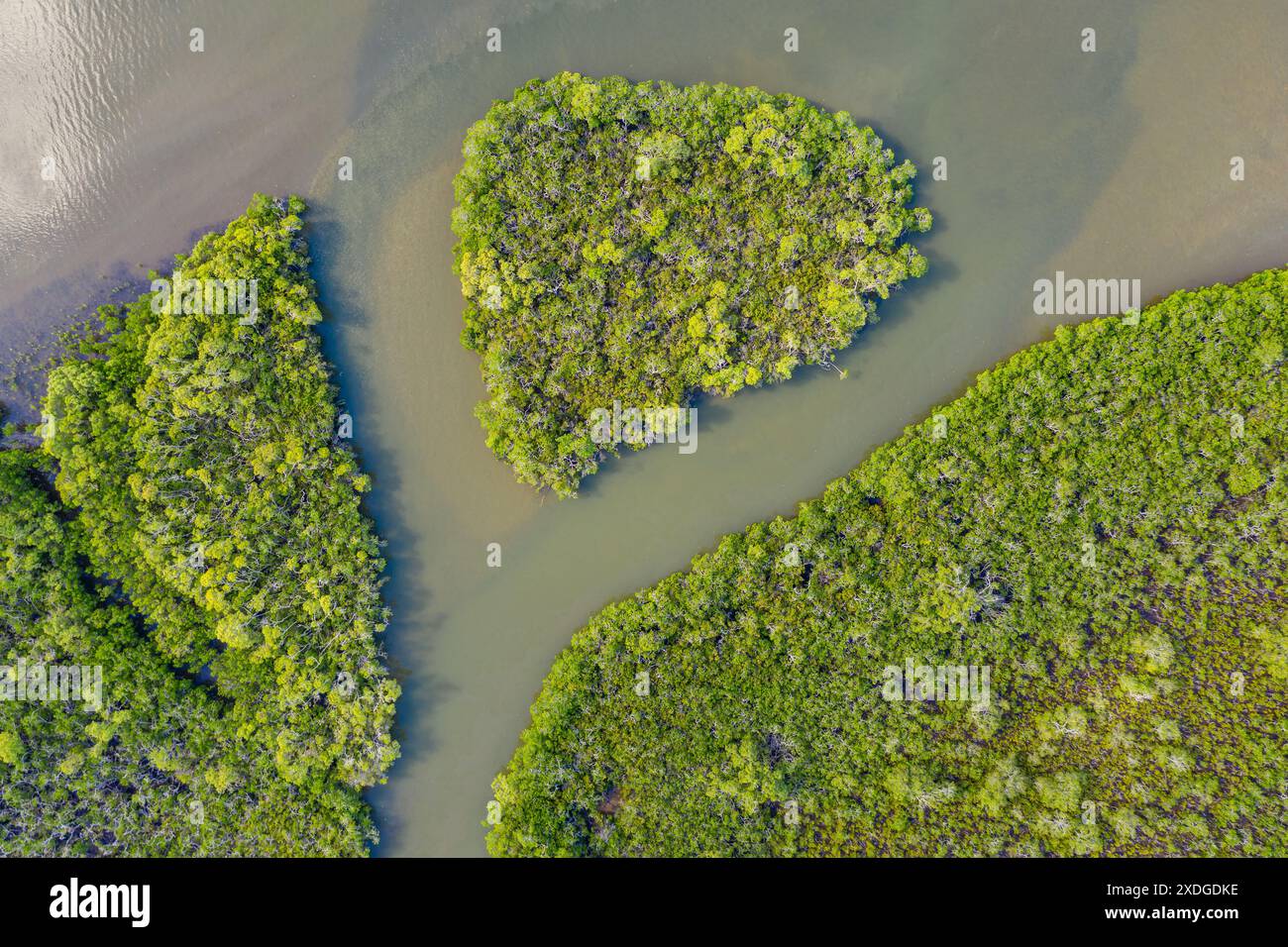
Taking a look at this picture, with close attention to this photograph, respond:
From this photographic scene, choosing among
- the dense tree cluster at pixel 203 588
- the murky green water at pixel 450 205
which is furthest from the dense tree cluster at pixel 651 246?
the dense tree cluster at pixel 203 588

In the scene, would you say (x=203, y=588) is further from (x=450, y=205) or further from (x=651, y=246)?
(x=651, y=246)

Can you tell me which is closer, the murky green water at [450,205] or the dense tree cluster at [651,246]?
the dense tree cluster at [651,246]

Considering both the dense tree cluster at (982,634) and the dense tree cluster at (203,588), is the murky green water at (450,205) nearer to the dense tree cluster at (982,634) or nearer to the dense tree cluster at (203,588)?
the dense tree cluster at (203,588)

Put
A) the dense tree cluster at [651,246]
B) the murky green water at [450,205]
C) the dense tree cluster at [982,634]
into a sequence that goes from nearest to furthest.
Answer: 1. the dense tree cluster at [982,634]
2. the dense tree cluster at [651,246]
3. the murky green water at [450,205]

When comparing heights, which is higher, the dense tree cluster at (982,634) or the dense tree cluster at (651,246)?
the dense tree cluster at (651,246)

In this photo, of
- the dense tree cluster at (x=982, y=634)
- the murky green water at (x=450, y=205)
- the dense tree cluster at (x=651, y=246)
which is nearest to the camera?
the dense tree cluster at (x=982, y=634)
